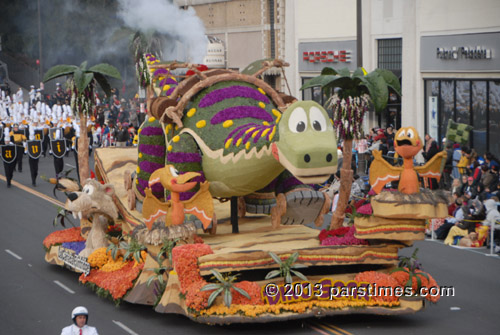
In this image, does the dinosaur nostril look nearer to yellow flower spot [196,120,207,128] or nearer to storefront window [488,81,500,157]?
yellow flower spot [196,120,207,128]

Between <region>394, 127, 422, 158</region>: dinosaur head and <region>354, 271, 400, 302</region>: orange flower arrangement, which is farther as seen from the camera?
<region>394, 127, 422, 158</region>: dinosaur head

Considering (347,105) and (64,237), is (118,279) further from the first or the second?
(347,105)

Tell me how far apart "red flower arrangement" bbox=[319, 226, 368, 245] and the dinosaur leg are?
1.66 ft

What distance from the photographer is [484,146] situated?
3097 cm

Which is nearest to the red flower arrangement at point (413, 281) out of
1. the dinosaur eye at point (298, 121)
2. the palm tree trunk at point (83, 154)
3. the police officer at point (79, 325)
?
the dinosaur eye at point (298, 121)

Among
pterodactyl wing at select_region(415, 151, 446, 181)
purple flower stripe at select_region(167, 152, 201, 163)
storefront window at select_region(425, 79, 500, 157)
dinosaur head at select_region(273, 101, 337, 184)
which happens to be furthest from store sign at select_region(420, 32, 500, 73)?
dinosaur head at select_region(273, 101, 337, 184)

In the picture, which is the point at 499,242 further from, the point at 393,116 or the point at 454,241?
the point at 393,116

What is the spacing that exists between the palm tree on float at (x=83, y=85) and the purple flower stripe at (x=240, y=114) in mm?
4790

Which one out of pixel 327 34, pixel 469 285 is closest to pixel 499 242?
pixel 469 285

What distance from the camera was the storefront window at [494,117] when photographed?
30047 millimetres

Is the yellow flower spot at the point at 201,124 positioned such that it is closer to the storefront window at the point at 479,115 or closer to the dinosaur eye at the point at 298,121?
the dinosaur eye at the point at 298,121

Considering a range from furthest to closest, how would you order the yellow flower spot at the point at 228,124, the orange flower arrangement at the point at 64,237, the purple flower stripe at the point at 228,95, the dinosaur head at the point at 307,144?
the orange flower arrangement at the point at 64,237
the purple flower stripe at the point at 228,95
the yellow flower spot at the point at 228,124
the dinosaur head at the point at 307,144

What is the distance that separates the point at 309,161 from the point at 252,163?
5.42 feet

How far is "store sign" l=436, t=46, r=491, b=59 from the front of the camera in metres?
30.1
